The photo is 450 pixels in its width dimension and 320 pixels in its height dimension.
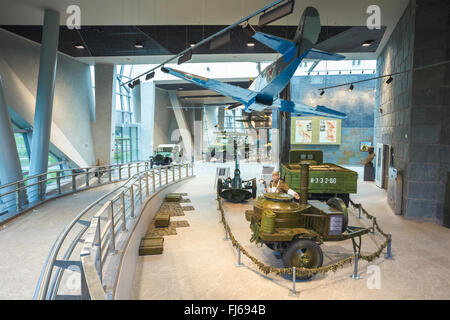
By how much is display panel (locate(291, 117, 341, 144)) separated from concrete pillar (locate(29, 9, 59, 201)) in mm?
20294

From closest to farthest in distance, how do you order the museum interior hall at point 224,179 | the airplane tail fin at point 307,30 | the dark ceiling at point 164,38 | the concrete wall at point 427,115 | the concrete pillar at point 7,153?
the museum interior hall at point 224,179
the airplane tail fin at point 307,30
the concrete pillar at point 7,153
the concrete wall at point 427,115
the dark ceiling at point 164,38

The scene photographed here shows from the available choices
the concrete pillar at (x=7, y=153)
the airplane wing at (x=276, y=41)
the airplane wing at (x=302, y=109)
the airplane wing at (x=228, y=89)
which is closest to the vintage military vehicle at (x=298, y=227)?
the airplane wing at (x=276, y=41)

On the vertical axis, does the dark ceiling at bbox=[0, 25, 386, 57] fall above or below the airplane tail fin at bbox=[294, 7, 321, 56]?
above

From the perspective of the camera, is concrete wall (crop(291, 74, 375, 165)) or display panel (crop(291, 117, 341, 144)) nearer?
display panel (crop(291, 117, 341, 144))

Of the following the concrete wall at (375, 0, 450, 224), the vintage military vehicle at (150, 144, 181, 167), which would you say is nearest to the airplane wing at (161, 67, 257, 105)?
the concrete wall at (375, 0, 450, 224)

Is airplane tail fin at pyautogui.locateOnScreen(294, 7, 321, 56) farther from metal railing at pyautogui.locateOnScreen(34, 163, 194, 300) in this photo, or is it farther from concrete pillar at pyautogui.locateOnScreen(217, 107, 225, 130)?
concrete pillar at pyautogui.locateOnScreen(217, 107, 225, 130)

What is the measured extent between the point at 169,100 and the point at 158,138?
5165 mm

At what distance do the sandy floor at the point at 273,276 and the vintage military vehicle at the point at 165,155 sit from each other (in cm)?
1286

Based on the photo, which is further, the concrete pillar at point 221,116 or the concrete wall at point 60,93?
the concrete pillar at point 221,116

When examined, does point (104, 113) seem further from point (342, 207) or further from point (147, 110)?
point (342, 207)

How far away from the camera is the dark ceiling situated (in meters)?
14.7

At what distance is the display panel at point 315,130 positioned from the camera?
26.8m

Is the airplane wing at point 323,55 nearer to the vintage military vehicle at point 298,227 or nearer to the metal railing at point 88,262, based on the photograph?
the vintage military vehicle at point 298,227
